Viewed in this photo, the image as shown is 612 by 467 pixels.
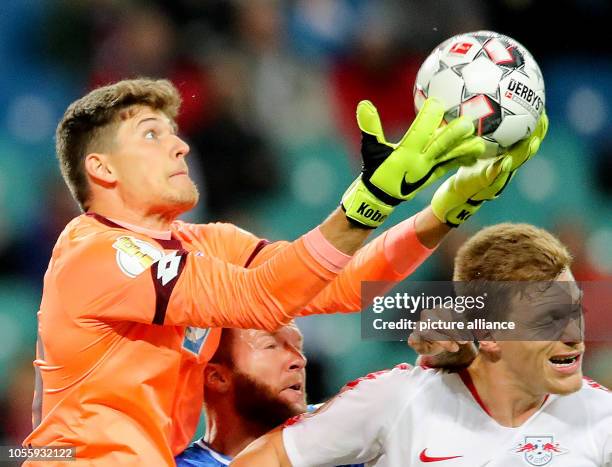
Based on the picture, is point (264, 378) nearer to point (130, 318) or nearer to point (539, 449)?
point (130, 318)

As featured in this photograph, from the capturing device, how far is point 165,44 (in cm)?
536

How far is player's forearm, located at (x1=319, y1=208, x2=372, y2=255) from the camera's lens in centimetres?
265

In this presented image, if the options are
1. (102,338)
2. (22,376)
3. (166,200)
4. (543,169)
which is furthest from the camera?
(543,169)

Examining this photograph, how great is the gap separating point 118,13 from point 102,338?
3040mm

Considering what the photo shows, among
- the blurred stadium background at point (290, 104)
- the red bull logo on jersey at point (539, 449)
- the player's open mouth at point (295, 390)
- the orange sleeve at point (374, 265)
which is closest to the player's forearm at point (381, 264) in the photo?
the orange sleeve at point (374, 265)

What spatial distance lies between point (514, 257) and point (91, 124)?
147 cm

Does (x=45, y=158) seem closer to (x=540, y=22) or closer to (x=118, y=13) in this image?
(x=118, y=13)

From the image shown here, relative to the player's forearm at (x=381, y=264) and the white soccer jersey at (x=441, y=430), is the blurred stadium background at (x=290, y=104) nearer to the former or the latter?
the player's forearm at (x=381, y=264)

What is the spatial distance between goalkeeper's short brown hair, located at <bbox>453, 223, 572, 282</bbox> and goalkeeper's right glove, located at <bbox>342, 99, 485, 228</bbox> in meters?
0.25

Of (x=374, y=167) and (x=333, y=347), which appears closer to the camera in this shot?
(x=374, y=167)

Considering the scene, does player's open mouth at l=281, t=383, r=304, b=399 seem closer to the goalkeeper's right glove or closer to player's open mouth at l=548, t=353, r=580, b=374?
the goalkeeper's right glove

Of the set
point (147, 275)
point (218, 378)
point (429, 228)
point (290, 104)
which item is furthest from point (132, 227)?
point (290, 104)

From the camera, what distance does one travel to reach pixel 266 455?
2.66m

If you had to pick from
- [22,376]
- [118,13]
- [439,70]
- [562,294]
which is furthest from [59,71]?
[562,294]
